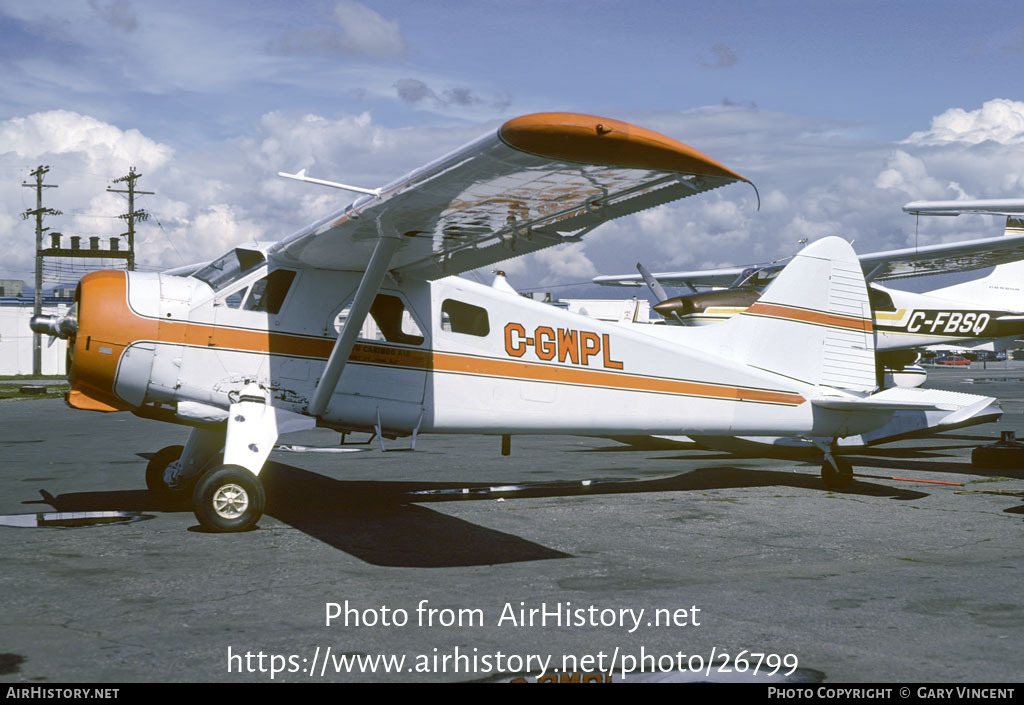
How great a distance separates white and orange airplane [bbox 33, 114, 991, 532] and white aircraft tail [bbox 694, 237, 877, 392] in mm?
23

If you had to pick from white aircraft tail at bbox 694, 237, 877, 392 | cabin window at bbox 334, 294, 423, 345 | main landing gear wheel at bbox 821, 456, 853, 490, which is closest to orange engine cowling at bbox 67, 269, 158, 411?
cabin window at bbox 334, 294, 423, 345

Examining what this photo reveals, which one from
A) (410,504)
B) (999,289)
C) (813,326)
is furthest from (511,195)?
(999,289)

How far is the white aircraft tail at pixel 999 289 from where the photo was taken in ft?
70.7

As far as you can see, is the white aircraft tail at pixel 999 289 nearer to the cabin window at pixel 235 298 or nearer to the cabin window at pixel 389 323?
the cabin window at pixel 389 323

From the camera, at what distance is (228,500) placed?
7.54m

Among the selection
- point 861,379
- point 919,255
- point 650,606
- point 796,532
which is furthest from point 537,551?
point 919,255

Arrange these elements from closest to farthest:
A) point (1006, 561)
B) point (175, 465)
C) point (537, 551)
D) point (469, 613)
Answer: point (469, 613), point (1006, 561), point (537, 551), point (175, 465)

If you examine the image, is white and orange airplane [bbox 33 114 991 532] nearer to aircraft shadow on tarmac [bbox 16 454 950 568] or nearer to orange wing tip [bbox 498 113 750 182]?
orange wing tip [bbox 498 113 750 182]

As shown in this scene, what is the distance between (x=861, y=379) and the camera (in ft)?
35.7

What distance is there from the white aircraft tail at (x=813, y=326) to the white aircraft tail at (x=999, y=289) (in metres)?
11.7

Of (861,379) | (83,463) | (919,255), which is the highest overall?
(919,255)

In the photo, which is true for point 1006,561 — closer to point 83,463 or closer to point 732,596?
point 732,596

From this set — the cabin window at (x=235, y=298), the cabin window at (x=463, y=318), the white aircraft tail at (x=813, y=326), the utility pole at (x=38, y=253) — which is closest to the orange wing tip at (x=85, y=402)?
the cabin window at (x=235, y=298)
